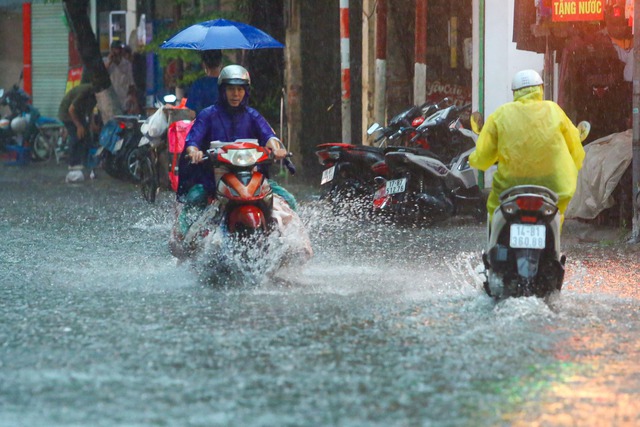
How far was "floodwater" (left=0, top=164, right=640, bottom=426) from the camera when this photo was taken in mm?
5152

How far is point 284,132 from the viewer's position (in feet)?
69.5

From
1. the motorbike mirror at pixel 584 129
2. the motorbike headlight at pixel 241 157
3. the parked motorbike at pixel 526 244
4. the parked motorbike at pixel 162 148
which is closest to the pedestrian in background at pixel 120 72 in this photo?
the parked motorbike at pixel 162 148

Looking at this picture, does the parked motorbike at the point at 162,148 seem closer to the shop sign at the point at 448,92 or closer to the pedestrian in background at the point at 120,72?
the shop sign at the point at 448,92

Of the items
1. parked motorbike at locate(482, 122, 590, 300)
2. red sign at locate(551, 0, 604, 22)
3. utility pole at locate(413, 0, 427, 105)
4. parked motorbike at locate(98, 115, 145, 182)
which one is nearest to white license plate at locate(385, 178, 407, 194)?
red sign at locate(551, 0, 604, 22)

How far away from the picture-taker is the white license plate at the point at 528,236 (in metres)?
7.41

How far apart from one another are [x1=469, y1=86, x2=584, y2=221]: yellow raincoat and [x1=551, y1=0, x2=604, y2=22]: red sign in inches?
171

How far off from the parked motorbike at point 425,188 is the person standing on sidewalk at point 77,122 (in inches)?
335

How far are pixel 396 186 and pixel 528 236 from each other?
5.67 meters

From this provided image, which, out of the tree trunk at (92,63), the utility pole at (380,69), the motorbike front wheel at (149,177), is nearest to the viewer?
the motorbike front wheel at (149,177)

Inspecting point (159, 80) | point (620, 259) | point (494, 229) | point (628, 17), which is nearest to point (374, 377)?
point (494, 229)

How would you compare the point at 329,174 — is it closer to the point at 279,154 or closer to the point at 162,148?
the point at 162,148

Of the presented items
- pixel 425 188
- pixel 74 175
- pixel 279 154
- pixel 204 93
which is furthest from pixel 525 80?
pixel 74 175

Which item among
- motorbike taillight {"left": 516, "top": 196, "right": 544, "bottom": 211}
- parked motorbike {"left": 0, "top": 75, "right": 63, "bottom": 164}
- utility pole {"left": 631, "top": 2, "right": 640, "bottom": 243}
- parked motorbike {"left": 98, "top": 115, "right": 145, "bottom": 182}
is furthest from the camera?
parked motorbike {"left": 0, "top": 75, "right": 63, "bottom": 164}

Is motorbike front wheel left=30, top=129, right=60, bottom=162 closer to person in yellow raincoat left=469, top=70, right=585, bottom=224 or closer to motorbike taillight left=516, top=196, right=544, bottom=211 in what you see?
person in yellow raincoat left=469, top=70, right=585, bottom=224
